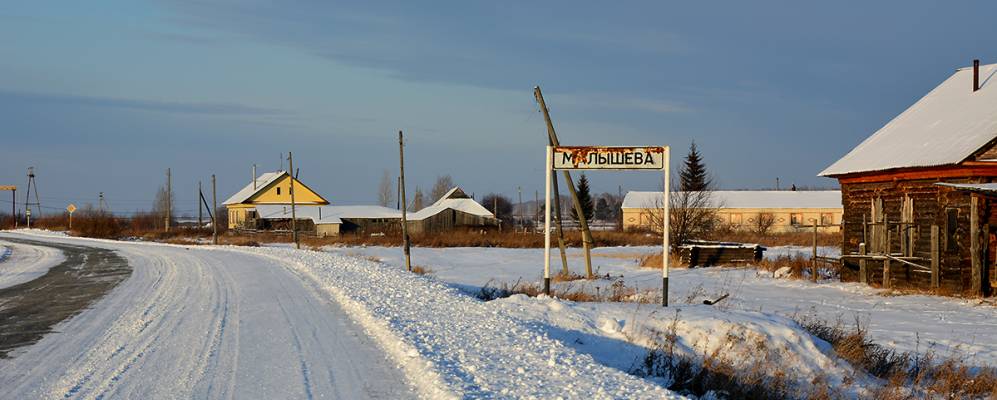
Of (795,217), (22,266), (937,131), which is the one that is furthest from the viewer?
(795,217)

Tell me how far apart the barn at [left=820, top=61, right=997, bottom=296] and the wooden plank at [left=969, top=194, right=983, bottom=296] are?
0.08 ft

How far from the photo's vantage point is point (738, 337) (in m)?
11.7

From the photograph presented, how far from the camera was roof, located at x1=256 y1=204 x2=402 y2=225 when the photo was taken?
8679 cm

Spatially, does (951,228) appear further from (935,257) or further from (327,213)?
(327,213)

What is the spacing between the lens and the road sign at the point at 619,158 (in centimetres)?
1442

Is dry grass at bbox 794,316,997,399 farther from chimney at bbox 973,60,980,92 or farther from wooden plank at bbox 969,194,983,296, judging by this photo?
chimney at bbox 973,60,980,92

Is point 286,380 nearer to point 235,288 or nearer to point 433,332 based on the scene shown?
point 433,332

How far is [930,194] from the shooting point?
24.5 m

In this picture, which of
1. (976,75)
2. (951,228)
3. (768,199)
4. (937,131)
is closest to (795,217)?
(768,199)

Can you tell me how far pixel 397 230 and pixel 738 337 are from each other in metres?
69.6

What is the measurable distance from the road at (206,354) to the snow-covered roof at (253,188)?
3283 inches

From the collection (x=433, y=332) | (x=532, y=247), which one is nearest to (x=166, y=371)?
(x=433, y=332)

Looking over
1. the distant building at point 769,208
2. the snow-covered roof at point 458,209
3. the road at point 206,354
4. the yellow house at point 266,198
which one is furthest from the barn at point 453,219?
the road at point 206,354

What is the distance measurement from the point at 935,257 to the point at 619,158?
13904mm
